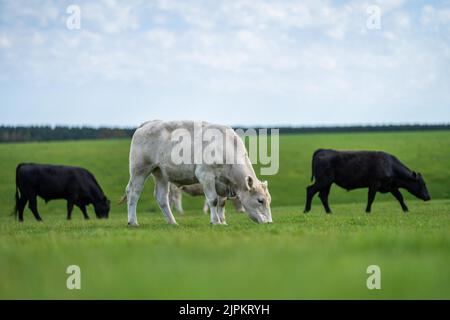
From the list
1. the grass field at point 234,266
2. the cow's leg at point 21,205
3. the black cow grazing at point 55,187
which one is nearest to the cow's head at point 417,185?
the black cow grazing at point 55,187

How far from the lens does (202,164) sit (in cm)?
1480

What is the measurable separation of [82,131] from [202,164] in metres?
115

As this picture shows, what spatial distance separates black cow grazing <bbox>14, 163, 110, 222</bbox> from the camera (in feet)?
77.4

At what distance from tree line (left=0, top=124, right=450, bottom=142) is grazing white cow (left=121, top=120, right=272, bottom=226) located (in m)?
97.5

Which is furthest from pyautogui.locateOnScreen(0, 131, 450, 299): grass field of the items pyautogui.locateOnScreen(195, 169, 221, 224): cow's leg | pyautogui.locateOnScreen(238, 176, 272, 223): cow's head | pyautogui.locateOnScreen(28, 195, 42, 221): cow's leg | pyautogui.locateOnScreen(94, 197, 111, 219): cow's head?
pyautogui.locateOnScreen(94, 197, 111, 219): cow's head

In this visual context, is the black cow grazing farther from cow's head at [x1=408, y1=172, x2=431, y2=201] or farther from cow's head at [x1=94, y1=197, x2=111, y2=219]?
cow's head at [x1=408, y1=172, x2=431, y2=201]

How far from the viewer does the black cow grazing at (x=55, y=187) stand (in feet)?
77.4

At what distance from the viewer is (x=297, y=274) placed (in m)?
6.20

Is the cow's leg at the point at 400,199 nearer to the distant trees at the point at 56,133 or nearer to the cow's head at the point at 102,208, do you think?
the cow's head at the point at 102,208

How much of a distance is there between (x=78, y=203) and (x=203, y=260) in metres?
20.8

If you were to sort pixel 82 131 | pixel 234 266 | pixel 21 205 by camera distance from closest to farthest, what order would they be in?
pixel 234 266, pixel 21 205, pixel 82 131

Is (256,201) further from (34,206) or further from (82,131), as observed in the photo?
(82,131)

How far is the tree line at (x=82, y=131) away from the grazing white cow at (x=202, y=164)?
320 ft

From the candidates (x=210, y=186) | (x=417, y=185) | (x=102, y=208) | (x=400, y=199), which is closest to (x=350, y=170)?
(x=400, y=199)
